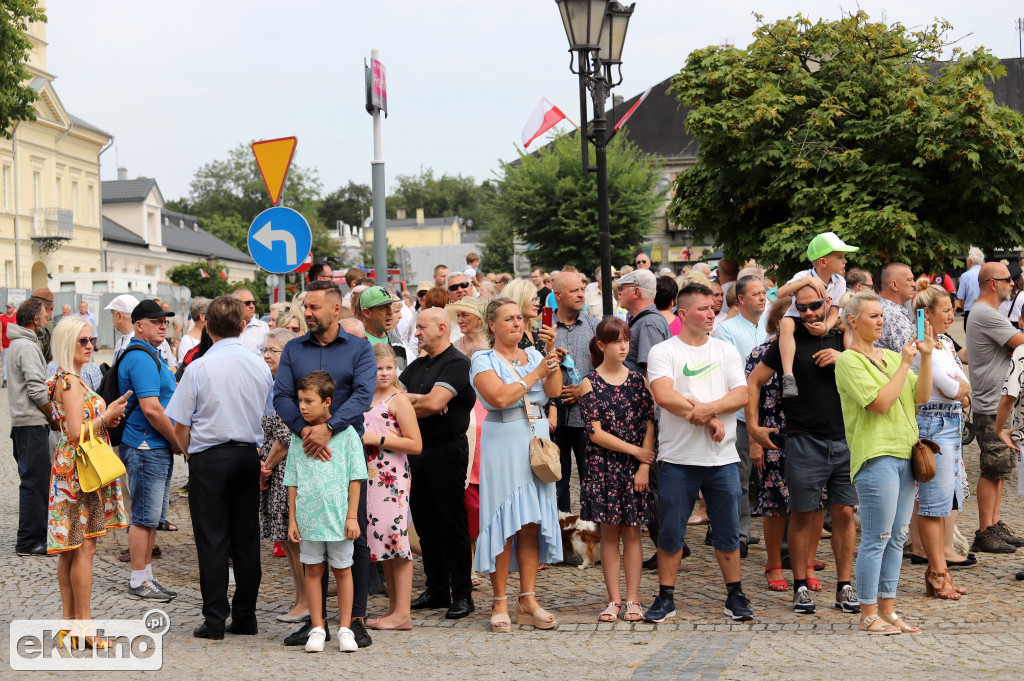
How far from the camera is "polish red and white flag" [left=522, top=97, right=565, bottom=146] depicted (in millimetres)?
13273

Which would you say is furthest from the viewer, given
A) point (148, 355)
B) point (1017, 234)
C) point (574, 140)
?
point (574, 140)

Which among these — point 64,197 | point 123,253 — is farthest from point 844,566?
point 123,253

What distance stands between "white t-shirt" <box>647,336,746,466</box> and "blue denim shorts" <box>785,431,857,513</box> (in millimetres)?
544

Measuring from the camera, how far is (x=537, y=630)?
6645 millimetres

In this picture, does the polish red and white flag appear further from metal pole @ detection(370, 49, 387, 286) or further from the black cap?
the black cap

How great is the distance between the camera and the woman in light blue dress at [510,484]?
6.63 metres

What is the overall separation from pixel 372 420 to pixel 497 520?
1.00m

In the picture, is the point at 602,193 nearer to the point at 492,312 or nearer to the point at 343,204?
the point at 492,312

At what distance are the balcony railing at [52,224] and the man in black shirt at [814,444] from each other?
55447mm

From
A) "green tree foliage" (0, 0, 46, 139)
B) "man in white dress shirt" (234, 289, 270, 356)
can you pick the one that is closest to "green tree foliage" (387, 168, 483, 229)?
"green tree foliage" (0, 0, 46, 139)

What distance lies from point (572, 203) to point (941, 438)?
39.5 m

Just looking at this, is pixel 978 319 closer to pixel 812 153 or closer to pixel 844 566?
pixel 844 566

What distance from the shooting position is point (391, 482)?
22.3ft

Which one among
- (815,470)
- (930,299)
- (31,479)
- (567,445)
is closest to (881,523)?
(815,470)
